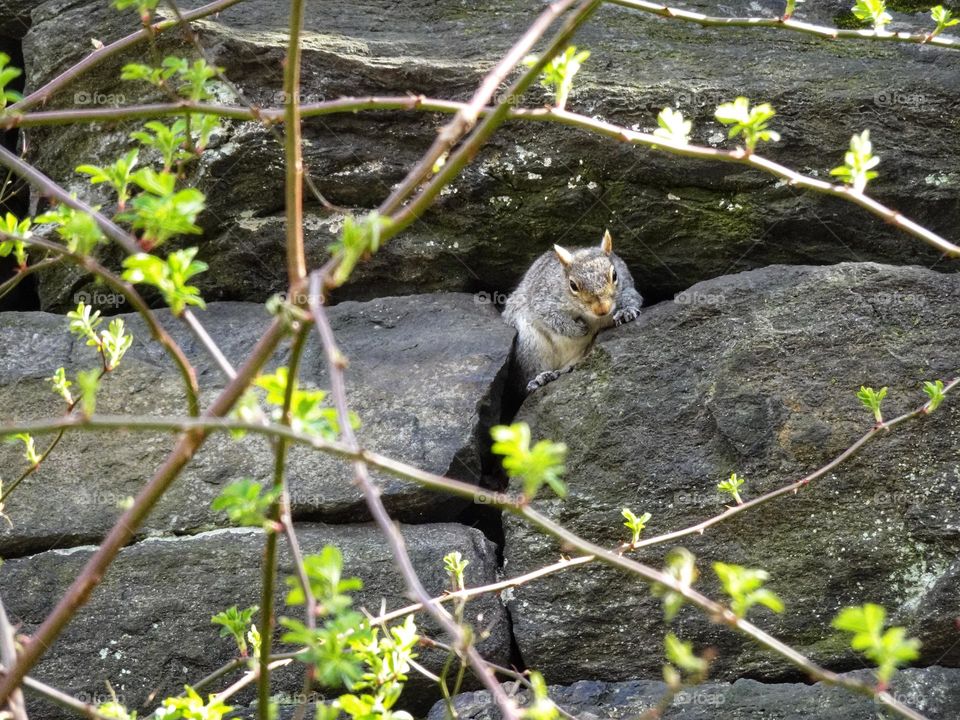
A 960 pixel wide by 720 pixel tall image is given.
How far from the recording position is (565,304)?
5.18 metres

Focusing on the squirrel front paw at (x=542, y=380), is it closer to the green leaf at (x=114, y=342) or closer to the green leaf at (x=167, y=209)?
the green leaf at (x=114, y=342)

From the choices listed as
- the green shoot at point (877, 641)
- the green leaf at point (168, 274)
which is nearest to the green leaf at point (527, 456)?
the green shoot at point (877, 641)

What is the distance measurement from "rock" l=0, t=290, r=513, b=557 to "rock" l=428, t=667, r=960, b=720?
824 millimetres

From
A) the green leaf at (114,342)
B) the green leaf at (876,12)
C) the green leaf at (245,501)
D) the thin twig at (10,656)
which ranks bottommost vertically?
the thin twig at (10,656)

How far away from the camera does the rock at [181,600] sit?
3902 millimetres

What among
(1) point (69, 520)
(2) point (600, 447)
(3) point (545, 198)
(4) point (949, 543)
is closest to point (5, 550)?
(1) point (69, 520)

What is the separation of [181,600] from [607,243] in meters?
2.31

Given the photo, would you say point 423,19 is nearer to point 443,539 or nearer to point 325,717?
point 443,539

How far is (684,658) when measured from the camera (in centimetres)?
168

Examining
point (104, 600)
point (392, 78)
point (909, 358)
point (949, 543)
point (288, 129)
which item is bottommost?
point (104, 600)

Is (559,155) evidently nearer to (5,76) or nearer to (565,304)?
(565,304)

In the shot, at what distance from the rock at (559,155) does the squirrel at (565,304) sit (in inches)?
4.7

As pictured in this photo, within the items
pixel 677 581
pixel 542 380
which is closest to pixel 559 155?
pixel 542 380

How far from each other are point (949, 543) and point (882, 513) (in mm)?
235
